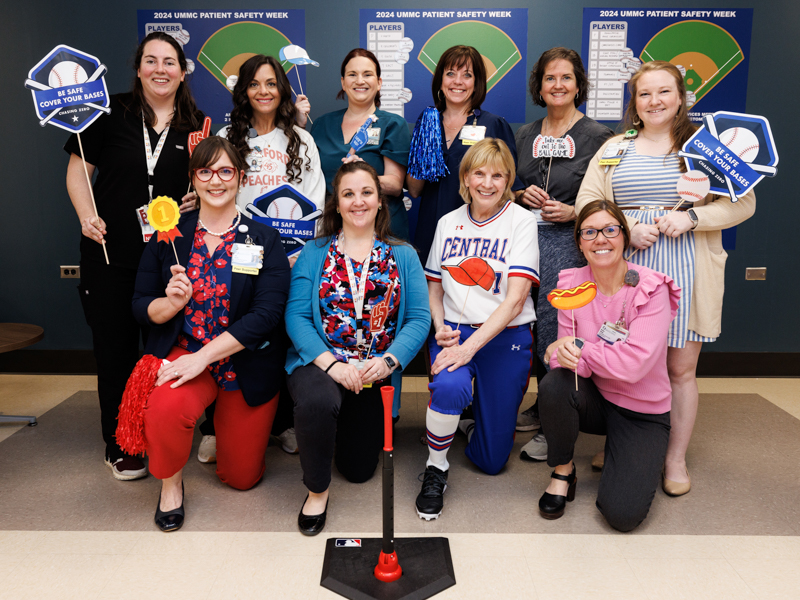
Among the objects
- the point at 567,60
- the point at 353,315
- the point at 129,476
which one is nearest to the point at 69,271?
the point at 129,476

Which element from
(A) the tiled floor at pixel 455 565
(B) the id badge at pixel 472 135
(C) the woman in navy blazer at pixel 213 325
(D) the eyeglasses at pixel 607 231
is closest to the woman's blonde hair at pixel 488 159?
(B) the id badge at pixel 472 135

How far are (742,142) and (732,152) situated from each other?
0.06 meters

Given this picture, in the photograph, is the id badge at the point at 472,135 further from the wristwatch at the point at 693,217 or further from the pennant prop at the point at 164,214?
the pennant prop at the point at 164,214

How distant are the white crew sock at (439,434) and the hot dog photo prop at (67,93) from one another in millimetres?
1490

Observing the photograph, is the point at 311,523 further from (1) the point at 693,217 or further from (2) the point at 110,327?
(1) the point at 693,217

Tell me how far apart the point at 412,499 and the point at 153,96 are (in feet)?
6.50

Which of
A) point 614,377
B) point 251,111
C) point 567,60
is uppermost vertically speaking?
point 567,60

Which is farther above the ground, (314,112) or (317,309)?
(314,112)

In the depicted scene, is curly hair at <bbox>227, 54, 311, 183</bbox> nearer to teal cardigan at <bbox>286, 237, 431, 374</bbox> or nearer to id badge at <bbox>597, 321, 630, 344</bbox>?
teal cardigan at <bbox>286, 237, 431, 374</bbox>

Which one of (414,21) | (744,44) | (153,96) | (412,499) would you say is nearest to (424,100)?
(414,21)

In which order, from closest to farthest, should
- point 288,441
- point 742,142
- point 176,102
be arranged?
point 742,142 < point 176,102 < point 288,441

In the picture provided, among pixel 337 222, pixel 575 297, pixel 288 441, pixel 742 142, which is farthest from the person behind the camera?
pixel 288 441

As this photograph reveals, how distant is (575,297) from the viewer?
196 centimetres

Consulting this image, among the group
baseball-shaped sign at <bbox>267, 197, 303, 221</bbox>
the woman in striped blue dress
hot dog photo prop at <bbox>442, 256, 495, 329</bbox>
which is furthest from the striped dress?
baseball-shaped sign at <bbox>267, 197, 303, 221</bbox>
